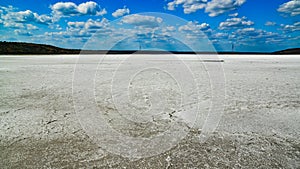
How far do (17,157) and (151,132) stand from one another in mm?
1509

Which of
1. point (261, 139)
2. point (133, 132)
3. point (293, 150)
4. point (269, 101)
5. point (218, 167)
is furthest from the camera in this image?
point (269, 101)

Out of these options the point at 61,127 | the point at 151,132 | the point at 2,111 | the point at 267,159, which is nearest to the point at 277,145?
the point at 267,159

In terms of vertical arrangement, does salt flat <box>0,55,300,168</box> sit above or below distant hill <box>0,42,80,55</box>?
below

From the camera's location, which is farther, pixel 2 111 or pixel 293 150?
pixel 2 111

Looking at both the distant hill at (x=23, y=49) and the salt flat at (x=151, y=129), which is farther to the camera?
the distant hill at (x=23, y=49)

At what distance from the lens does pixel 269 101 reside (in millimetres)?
4184

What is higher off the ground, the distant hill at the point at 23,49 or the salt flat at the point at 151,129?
the distant hill at the point at 23,49

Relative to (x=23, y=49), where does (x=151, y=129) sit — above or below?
below

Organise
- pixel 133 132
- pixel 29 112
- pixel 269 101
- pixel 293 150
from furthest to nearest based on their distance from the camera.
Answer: pixel 269 101 < pixel 29 112 < pixel 133 132 < pixel 293 150

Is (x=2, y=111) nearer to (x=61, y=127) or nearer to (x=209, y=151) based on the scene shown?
(x=61, y=127)

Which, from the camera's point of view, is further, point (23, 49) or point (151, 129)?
point (23, 49)

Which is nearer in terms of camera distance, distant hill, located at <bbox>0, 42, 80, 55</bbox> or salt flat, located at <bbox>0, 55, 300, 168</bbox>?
salt flat, located at <bbox>0, 55, 300, 168</bbox>

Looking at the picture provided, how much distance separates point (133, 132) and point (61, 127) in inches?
40.8

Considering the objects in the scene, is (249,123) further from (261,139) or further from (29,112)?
(29,112)
